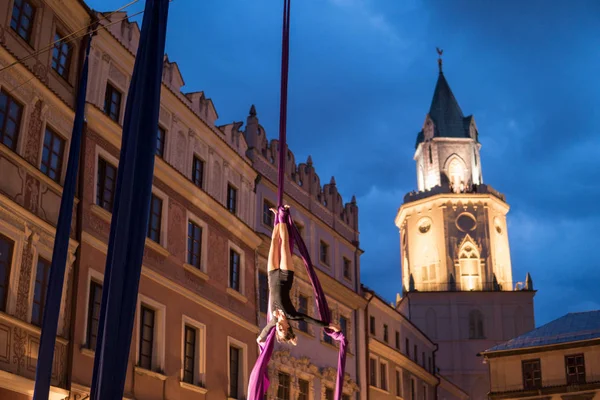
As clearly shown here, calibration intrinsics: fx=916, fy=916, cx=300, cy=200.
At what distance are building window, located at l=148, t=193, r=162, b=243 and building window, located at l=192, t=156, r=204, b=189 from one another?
9.73 ft

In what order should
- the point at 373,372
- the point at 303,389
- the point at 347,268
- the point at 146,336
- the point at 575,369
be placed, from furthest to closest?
the point at 575,369 → the point at 373,372 → the point at 347,268 → the point at 303,389 → the point at 146,336

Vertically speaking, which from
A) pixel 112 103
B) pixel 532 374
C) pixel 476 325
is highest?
pixel 476 325

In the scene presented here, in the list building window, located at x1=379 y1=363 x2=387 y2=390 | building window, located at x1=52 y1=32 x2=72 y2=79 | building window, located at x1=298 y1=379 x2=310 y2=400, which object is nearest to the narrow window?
building window, located at x1=52 y1=32 x2=72 y2=79

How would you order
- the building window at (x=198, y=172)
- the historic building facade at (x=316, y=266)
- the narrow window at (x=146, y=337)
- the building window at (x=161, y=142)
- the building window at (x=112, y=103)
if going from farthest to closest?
the historic building facade at (x=316, y=266) → the building window at (x=198, y=172) → the building window at (x=161, y=142) → the building window at (x=112, y=103) → the narrow window at (x=146, y=337)

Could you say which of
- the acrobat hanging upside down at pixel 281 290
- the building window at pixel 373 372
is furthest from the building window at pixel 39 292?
the building window at pixel 373 372

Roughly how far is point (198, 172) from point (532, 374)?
78.0ft

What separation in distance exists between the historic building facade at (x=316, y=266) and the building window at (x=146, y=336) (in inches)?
302

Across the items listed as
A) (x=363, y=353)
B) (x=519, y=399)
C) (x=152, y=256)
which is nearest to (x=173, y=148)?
(x=152, y=256)

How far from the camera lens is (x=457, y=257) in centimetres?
7300

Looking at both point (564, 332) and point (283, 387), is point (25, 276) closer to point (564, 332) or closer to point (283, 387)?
point (283, 387)

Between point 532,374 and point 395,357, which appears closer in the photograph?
point 532,374

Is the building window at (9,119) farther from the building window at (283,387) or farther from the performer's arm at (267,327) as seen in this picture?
the building window at (283,387)

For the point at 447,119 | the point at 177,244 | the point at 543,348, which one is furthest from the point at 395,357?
the point at 447,119

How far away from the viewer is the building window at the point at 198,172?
101ft
